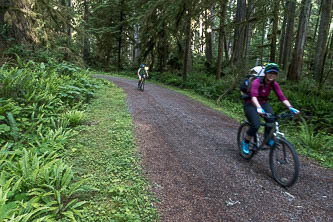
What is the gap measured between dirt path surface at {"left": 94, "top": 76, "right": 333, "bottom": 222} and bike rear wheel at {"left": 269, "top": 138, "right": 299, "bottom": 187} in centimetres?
15

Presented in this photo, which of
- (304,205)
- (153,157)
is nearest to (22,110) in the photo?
(153,157)

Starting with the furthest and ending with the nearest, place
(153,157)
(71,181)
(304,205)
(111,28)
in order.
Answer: (111,28)
(153,157)
(71,181)
(304,205)

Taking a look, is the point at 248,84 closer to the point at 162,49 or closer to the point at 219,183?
the point at 219,183

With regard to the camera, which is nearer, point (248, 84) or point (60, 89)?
point (248, 84)

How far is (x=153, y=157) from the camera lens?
4.88 m

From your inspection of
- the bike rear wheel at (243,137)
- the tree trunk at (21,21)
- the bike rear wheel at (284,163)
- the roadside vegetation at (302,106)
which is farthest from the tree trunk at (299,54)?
the tree trunk at (21,21)

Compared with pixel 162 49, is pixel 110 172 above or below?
below

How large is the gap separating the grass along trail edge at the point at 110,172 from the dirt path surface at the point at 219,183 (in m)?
0.24

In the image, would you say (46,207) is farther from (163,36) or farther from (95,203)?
(163,36)

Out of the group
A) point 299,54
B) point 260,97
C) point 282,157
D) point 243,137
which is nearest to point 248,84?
point 260,97

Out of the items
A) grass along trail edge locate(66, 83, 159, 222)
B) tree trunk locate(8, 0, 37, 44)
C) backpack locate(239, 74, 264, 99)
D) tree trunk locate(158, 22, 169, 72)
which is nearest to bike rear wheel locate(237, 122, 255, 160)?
backpack locate(239, 74, 264, 99)

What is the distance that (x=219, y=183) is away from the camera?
3.99 metres

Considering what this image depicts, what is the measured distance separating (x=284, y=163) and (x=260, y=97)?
1428 mm

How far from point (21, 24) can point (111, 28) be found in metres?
15.9
